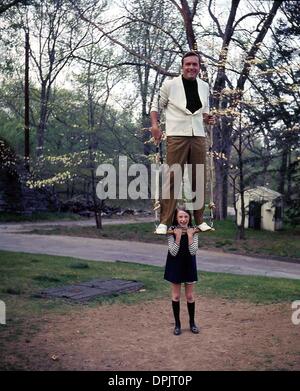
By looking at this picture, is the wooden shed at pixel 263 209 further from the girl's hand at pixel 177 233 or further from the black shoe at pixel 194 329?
the girl's hand at pixel 177 233

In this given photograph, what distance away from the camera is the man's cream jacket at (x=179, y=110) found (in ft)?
18.7

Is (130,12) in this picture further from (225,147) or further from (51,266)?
(51,266)

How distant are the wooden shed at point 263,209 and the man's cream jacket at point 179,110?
49.6ft

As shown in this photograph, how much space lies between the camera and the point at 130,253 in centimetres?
1485

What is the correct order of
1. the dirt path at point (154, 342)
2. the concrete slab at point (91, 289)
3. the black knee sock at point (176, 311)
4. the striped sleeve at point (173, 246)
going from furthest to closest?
the concrete slab at point (91, 289)
the black knee sock at point (176, 311)
the striped sleeve at point (173, 246)
the dirt path at point (154, 342)

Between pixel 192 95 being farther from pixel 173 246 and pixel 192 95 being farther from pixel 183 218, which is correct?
pixel 173 246

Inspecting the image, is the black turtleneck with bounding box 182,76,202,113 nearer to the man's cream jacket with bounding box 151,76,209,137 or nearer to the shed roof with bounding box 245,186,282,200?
the man's cream jacket with bounding box 151,76,209,137

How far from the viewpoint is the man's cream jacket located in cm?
570

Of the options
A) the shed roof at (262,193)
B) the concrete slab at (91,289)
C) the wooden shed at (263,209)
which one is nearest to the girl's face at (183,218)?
the concrete slab at (91,289)

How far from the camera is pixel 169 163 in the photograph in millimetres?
5715

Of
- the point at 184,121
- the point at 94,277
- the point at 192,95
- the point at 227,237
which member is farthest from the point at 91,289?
the point at 227,237

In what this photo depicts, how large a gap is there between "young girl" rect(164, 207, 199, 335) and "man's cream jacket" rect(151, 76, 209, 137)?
0.95 metres

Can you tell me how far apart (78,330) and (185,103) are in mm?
3054

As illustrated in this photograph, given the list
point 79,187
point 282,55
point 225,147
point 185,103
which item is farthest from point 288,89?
point 79,187
